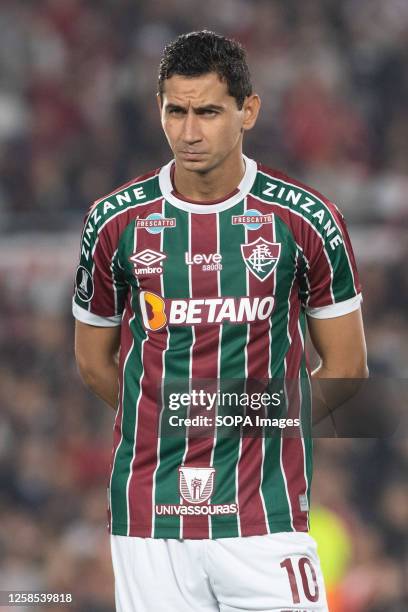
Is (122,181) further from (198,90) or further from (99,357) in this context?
(198,90)

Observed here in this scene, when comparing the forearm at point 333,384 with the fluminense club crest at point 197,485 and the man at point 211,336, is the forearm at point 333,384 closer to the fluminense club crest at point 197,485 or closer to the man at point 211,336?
the man at point 211,336

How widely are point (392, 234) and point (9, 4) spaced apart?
12.0 ft

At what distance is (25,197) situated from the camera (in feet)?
29.2

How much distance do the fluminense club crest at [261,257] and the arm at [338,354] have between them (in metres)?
0.24

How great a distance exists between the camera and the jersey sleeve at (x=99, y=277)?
10.9 ft

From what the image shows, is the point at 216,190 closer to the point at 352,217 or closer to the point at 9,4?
the point at 352,217

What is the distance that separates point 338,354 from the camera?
343cm

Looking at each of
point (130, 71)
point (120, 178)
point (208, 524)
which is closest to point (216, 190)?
point (208, 524)

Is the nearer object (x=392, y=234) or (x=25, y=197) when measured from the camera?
(x=392, y=234)

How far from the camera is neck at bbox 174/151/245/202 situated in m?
3.28

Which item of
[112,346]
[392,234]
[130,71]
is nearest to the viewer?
[112,346]

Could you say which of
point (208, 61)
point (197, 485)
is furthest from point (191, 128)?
point (197, 485)

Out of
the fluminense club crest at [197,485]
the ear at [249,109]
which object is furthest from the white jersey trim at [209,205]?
the fluminense club crest at [197,485]

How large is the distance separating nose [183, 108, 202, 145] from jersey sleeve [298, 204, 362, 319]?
38 cm
